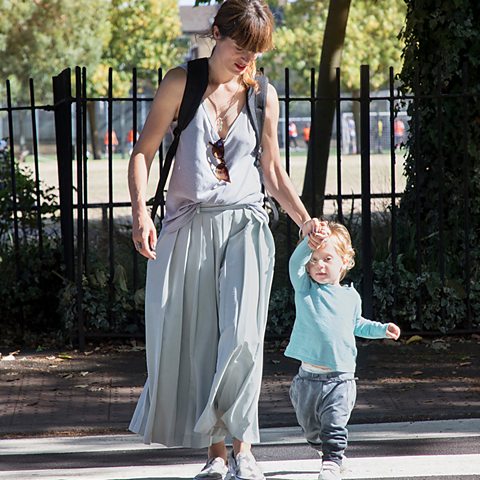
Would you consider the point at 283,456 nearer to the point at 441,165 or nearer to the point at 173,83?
the point at 173,83

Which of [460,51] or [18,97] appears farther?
[18,97]

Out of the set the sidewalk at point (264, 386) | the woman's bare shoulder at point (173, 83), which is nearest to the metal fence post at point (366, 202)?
the sidewalk at point (264, 386)

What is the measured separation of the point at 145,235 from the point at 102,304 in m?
3.76

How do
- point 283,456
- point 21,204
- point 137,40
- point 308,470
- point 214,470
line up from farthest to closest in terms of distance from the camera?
point 137,40 → point 21,204 → point 283,456 → point 308,470 → point 214,470

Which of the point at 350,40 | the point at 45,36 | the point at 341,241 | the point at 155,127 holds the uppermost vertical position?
the point at 350,40

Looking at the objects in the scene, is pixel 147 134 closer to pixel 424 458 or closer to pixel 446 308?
pixel 424 458

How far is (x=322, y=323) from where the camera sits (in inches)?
184

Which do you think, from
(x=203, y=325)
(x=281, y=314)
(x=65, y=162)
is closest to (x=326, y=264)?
(x=203, y=325)

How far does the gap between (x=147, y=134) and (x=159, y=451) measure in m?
1.69

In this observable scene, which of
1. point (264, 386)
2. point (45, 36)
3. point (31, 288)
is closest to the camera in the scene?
point (264, 386)

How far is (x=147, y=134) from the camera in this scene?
179 inches

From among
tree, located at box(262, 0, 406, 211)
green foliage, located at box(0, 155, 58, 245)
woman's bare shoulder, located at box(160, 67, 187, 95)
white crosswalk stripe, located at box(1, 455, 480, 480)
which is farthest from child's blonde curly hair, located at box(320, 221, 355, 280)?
tree, located at box(262, 0, 406, 211)

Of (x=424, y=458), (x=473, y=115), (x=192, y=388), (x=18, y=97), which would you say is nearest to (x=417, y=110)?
(x=473, y=115)

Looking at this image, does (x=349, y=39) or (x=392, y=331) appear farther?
(x=349, y=39)
